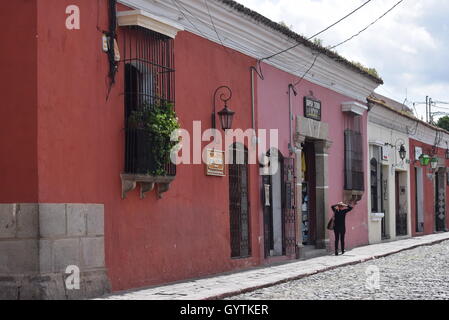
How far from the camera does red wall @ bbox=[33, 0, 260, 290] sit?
888 cm

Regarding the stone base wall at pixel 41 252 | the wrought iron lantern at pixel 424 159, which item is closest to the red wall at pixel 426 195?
the wrought iron lantern at pixel 424 159

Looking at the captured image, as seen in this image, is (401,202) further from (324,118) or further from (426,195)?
(324,118)

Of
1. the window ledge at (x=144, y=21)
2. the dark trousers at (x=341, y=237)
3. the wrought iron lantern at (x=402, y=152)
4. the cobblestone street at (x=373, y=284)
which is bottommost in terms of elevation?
the cobblestone street at (x=373, y=284)

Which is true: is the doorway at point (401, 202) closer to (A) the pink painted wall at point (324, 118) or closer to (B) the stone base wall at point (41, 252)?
(A) the pink painted wall at point (324, 118)

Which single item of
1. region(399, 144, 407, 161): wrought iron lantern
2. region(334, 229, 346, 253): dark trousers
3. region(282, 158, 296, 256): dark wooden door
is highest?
region(399, 144, 407, 161): wrought iron lantern

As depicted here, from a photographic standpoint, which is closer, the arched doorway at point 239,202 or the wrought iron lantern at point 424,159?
the arched doorway at point 239,202

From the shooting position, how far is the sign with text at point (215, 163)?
1243 cm

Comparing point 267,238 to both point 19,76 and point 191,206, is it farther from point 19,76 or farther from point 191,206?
point 19,76

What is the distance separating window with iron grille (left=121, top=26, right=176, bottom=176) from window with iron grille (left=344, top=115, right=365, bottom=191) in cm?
896

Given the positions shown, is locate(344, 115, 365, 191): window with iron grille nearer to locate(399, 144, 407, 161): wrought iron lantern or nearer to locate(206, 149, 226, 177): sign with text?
locate(399, 144, 407, 161): wrought iron lantern

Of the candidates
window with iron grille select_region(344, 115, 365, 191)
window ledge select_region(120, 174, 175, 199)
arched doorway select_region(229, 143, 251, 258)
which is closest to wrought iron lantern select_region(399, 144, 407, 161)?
window with iron grille select_region(344, 115, 365, 191)

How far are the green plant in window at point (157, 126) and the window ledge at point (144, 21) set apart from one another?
3.43 ft

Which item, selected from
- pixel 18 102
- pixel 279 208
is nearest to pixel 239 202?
pixel 279 208

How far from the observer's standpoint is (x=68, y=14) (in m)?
9.15
